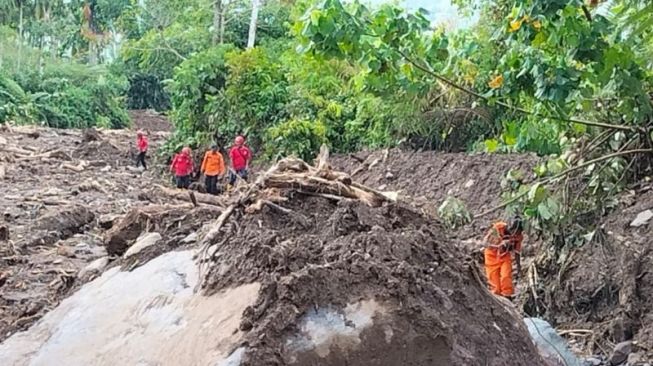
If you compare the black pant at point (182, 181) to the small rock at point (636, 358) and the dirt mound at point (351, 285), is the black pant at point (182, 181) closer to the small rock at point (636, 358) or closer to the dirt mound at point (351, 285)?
the small rock at point (636, 358)

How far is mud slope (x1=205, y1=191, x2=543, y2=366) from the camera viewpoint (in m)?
3.54

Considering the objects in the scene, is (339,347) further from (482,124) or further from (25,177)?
(25,177)

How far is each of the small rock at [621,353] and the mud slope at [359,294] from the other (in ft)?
7.66

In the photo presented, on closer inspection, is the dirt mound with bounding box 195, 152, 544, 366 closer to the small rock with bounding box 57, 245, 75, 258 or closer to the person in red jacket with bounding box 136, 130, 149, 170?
the small rock with bounding box 57, 245, 75, 258

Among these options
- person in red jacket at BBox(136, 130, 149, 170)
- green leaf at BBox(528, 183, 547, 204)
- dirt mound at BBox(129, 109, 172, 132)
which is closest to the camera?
green leaf at BBox(528, 183, 547, 204)

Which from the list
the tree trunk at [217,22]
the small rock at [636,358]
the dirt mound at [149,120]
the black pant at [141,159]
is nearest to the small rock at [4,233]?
the small rock at [636,358]

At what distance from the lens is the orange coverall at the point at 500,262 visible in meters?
7.35

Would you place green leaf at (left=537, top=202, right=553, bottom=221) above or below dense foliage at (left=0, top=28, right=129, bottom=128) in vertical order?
above

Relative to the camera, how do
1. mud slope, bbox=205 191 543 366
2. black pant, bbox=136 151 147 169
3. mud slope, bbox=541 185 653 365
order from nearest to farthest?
mud slope, bbox=205 191 543 366 < mud slope, bbox=541 185 653 365 < black pant, bbox=136 151 147 169

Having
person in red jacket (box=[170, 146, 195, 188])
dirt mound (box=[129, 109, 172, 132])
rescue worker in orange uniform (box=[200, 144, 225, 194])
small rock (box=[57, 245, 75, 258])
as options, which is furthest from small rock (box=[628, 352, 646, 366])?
dirt mound (box=[129, 109, 172, 132])

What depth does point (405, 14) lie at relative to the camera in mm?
5895

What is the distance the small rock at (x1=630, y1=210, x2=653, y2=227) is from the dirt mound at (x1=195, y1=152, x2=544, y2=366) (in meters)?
3.59

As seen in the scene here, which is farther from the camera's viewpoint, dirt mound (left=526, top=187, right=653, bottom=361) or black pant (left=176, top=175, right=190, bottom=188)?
black pant (left=176, top=175, right=190, bottom=188)

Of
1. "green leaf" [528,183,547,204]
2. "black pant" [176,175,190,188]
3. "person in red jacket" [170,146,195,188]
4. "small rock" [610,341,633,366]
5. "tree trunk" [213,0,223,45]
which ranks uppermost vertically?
"green leaf" [528,183,547,204]
